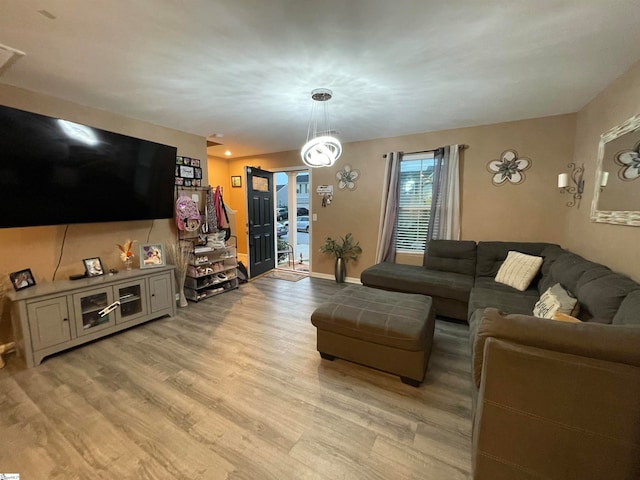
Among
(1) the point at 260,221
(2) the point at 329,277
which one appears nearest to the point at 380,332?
(2) the point at 329,277

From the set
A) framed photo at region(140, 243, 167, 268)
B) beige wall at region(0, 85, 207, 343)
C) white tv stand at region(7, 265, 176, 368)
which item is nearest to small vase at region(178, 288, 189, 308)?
white tv stand at region(7, 265, 176, 368)

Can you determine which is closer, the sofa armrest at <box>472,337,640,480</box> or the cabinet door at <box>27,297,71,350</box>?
the sofa armrest at <box>472,337,640,480</box>

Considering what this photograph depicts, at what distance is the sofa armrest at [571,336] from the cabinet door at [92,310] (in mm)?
3300

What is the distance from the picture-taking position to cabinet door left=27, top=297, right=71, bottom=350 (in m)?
2.23

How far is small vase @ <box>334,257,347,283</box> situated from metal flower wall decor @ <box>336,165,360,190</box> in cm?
129

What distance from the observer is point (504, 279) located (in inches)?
115

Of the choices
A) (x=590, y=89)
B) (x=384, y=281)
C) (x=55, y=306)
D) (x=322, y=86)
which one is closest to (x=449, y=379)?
(x=384, y=281)

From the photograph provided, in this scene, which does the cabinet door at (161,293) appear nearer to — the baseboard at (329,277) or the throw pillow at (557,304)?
the baseboard at (329,277)

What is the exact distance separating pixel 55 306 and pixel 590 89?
532 cm

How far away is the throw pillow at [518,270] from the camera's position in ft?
9.02

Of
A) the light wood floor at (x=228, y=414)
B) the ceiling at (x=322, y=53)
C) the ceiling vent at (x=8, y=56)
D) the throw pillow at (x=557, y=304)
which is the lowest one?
the light wood floor at (x=228, y=414)

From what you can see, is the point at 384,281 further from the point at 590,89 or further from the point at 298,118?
the point at 590,89

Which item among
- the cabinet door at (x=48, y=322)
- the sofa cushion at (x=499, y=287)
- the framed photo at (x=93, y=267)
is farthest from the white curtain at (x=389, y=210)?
the cabinet door at (x=48, y=322)

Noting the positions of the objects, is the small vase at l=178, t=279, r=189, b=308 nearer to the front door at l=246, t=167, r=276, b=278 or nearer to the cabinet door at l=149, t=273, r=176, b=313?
the cabinet door at l=149, t=273, r=176, b=313
